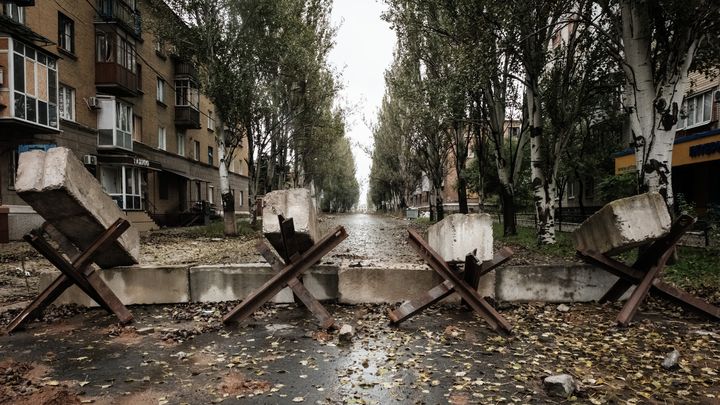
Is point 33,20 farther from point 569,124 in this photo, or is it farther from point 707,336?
point 707,336

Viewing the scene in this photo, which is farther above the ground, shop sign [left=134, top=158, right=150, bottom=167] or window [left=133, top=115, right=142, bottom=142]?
window [left=133, top=115, right=142, bottom=142]

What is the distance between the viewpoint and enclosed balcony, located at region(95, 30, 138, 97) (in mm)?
23297

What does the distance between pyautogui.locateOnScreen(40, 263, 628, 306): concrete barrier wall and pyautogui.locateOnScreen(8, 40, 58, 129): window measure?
14.7 metres

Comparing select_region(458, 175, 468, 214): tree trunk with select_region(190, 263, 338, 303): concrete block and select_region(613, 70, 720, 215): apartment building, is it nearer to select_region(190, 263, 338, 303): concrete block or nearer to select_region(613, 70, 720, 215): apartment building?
select_region(613, 70, 720, 215): apartment building

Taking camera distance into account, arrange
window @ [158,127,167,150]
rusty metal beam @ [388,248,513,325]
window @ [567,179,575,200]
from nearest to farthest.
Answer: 1. rusty metal beam @ [388,248,513,325]
2. window @ [158,127,167,150]
3. window @ [567,179,575,200]

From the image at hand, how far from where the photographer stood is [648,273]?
17.1 ft

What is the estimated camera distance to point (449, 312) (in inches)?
239

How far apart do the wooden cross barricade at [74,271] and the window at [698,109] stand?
76.3ft

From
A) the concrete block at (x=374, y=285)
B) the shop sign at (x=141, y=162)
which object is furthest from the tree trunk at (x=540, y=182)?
the shop sign at (x=141, y=162)

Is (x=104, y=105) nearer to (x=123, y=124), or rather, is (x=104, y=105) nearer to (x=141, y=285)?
(x=123, y=124)

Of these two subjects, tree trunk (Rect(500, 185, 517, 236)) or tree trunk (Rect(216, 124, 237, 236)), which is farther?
tree trunk (Rect(216, 124, 237, 236))

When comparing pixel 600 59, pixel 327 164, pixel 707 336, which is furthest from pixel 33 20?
pixel 327 164

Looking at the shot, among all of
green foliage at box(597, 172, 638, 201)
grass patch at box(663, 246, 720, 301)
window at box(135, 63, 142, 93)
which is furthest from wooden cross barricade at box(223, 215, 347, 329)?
window at box(135, 63, 142, 93)

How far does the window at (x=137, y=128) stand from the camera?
27344 mm
